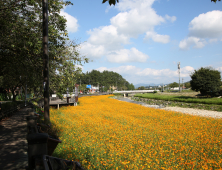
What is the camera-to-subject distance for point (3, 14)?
884 cm

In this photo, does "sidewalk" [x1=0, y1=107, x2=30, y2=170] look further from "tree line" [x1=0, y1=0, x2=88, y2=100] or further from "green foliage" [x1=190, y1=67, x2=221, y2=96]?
"green foliage" [x1=190, y1=67, x2=221, y2=96]

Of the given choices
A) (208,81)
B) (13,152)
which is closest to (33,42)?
(13,152)

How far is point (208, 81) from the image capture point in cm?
3195

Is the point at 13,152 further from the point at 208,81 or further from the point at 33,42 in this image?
the point at 208,81

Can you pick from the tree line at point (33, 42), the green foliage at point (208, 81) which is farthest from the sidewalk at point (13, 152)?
the green foliage at point (208, 81)

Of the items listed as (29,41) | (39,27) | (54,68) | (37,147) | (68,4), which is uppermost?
(68,4)

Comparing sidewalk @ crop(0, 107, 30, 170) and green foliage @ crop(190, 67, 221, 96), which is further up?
green foliage @ crop(190, 67, 221, 96)

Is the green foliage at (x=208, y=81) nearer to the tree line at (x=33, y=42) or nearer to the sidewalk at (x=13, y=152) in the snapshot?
the tree line at (x=33, y=42)

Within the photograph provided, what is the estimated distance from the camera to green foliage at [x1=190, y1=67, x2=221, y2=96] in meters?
32.1

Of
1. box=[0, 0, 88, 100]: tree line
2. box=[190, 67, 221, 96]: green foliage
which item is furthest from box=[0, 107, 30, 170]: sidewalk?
box=[190, 67, 221, 96]: green foliage

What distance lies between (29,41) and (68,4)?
3.92 metres

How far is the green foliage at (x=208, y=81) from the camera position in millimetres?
32094

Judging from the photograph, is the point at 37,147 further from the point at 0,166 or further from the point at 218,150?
the point at 218,150

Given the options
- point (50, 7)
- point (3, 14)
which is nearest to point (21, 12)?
point (3, 14)
